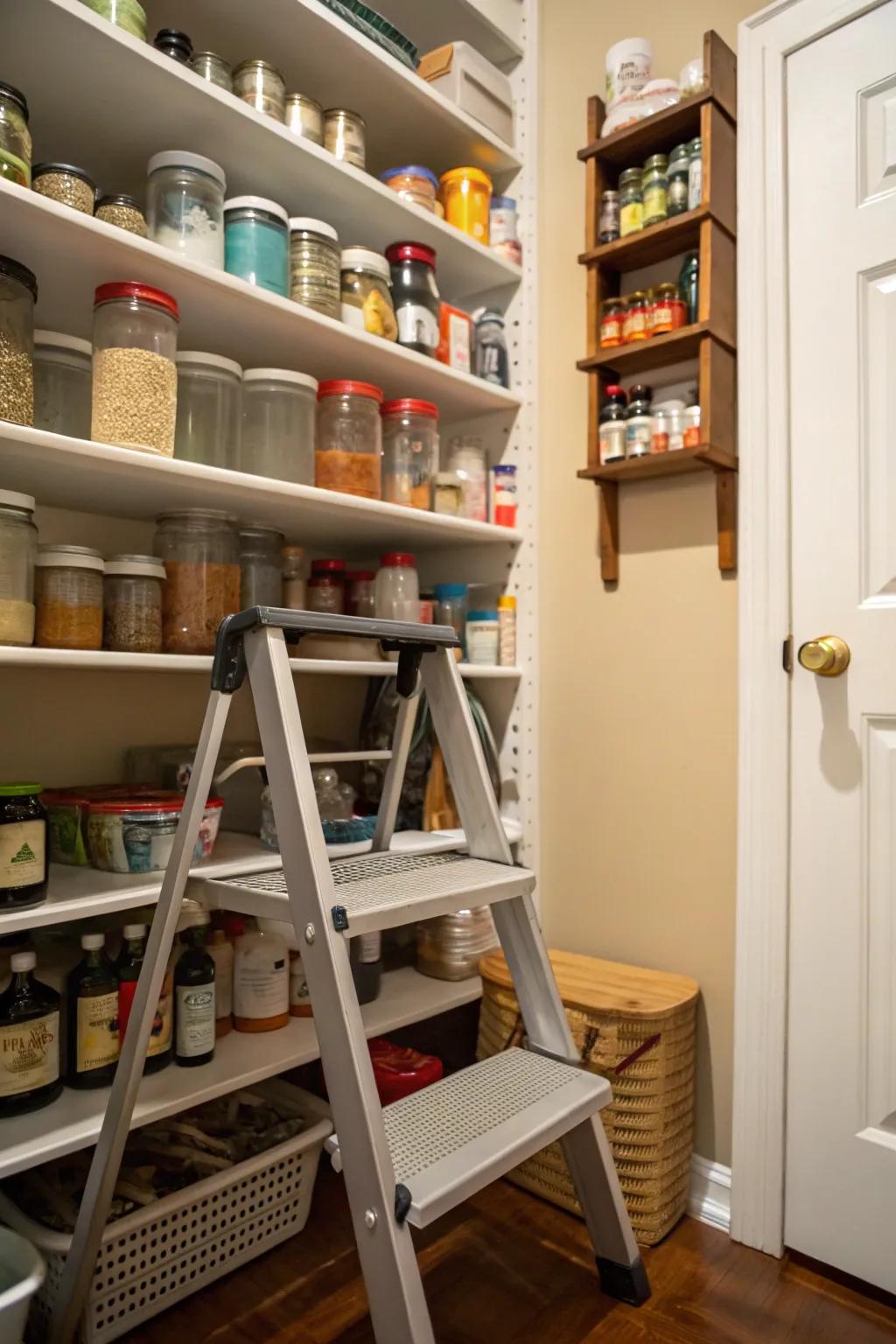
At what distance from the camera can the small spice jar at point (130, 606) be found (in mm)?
1289

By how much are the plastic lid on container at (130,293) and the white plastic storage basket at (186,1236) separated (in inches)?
51.4

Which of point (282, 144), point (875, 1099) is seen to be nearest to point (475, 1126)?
point (875, 1099)

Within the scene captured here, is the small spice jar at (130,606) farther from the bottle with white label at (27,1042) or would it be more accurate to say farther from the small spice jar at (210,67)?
the small spice jar at (210,67)

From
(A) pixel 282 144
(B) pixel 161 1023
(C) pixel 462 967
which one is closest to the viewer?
(B) pixel 161 1023

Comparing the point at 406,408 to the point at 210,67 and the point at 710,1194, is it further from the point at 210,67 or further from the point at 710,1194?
the point at 710,1194

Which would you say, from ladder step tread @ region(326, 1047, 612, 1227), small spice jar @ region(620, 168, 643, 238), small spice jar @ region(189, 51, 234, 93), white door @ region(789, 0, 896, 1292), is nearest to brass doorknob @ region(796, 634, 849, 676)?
white door @ region(789, 0, 896, 1292)

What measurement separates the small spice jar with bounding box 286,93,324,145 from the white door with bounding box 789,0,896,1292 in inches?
33.2

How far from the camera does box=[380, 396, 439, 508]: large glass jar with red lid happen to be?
1.66 metres

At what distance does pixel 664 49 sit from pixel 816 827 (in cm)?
154

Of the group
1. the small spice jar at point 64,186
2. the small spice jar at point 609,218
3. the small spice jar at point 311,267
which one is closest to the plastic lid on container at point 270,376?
the small spice jar at point 311,267

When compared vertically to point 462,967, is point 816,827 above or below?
above

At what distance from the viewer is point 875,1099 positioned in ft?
4.38

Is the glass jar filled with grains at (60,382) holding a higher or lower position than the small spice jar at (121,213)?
lower

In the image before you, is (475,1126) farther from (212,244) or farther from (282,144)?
→ (282,144)
